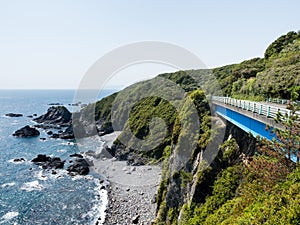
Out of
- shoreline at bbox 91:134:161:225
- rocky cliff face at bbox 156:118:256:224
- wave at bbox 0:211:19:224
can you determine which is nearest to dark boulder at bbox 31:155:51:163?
shoreline at bbox 91:134:161:225

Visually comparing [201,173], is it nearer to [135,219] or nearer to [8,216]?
[135,219]

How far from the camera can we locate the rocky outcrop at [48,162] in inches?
1593

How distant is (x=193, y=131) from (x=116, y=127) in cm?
4593

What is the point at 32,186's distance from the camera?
32.8 m

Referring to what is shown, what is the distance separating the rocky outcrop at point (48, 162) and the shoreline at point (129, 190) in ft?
18.8

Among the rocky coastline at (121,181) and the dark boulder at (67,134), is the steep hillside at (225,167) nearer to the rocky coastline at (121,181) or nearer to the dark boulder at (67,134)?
the rocky coastline at (121,181)

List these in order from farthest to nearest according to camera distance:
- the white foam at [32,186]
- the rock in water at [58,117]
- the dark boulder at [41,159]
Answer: the rock in water at [58,117] < the dark boulder at [41,159] < the white foam at [32,186]

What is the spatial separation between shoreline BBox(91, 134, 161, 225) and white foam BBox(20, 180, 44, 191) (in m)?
8.76

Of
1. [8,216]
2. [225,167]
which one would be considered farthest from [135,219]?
[8,216]

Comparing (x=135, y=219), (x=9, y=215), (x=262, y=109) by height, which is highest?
(x=262, y=109)

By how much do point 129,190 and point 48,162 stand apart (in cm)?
1847

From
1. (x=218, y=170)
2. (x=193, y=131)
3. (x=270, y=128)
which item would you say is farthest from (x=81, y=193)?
(x=270, y=128)

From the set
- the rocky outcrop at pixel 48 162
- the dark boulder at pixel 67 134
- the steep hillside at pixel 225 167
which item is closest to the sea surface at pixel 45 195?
the rocky outcrop at pixel 48 162

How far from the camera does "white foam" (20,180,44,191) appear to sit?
31.9 meters
